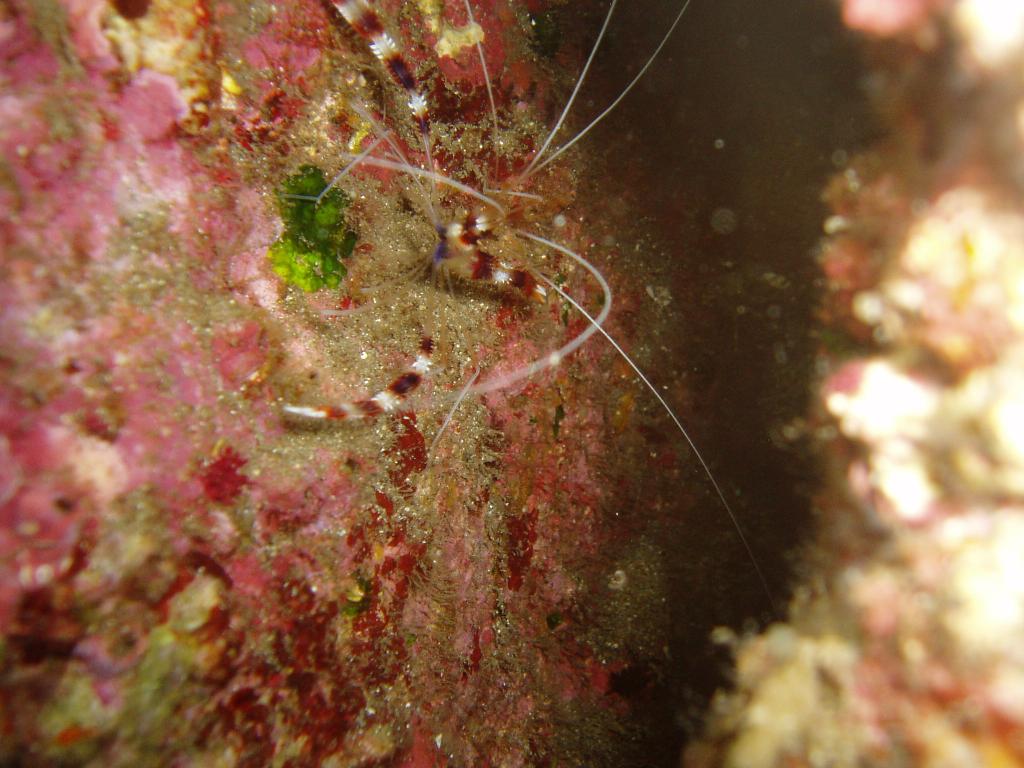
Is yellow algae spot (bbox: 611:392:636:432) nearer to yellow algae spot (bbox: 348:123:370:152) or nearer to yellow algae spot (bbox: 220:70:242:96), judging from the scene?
yellow algae spot (bbox: 348:123:370:152)

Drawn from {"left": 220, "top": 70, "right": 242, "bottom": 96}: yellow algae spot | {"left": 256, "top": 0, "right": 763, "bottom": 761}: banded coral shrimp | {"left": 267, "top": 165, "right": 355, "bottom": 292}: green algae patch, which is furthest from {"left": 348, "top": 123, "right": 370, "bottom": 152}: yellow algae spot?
{"left": 220, "top": 70, "right": 242, "bottom": 96}: yellow algae spot

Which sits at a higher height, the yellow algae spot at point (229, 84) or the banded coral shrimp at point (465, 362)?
the yellow algae spot at point (229, 84)

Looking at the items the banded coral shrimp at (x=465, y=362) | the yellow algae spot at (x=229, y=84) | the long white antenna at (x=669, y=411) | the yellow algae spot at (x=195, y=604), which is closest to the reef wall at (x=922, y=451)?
the long white antenna at (x=669, y=411)

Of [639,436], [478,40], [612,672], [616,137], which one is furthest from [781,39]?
[612,672]

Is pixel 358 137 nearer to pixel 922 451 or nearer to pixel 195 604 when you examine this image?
pixel 195 604

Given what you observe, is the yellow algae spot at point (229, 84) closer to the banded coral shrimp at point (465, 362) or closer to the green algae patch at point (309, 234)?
the green algae patch at point (309, 234)

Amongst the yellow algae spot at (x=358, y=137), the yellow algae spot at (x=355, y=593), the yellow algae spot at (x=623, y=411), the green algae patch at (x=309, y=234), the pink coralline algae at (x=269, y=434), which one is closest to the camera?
the pink coralline algae at (x=269, y=434)
